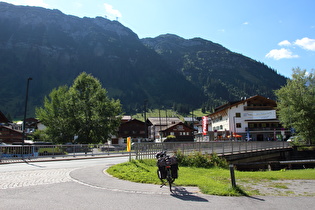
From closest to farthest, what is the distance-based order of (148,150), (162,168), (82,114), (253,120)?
(162,168), (148,150), (82,114), (253,120)

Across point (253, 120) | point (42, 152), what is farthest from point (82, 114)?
point (253, 120)

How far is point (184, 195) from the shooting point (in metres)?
7.22

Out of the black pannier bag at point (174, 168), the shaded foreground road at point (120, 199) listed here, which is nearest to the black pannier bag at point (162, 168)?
the black pannier bag at point (174, 168)

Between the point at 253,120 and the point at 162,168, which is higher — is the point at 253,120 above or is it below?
above

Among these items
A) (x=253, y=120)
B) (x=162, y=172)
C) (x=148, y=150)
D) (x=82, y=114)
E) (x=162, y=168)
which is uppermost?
(x=82, y=114)

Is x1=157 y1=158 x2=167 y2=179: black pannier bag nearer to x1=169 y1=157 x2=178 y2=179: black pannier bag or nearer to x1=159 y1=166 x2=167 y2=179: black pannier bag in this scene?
x1=159 y1=166 x2=167 y2=179: black pannier bag

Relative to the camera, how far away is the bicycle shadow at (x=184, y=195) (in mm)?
6773

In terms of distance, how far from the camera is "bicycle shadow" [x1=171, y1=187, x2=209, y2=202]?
22.2 ft

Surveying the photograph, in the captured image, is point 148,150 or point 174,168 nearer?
point 174,168

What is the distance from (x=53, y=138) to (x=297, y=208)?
40.9m

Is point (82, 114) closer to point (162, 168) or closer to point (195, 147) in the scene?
point (195, 147)

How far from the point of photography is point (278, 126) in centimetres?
6888

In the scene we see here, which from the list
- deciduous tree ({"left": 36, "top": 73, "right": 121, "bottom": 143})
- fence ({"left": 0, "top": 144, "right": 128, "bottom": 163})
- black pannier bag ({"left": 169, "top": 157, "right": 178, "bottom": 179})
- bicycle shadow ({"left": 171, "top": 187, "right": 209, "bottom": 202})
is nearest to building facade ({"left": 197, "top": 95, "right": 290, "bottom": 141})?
deciduous tree ({"left": 36, "top": 73, "right": 121, "bottom": 143})

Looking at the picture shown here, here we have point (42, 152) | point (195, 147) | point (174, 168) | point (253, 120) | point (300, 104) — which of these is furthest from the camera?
point (253, 120)
